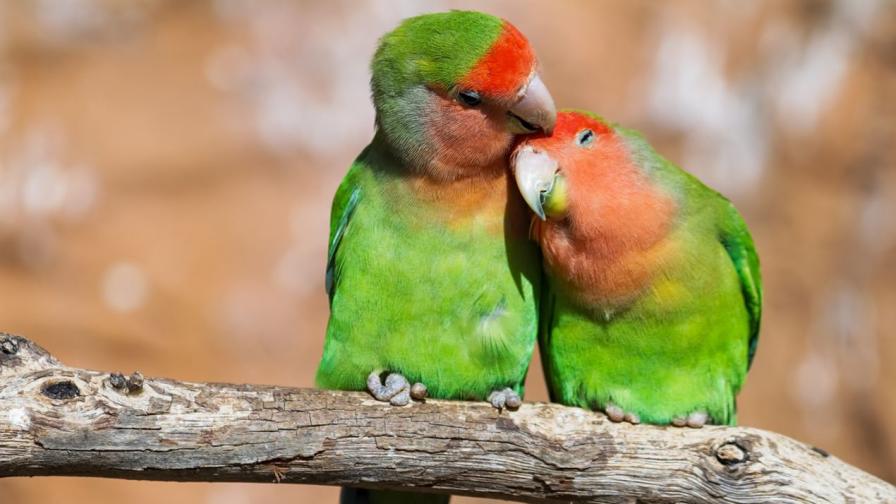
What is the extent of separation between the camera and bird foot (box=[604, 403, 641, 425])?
149 inches

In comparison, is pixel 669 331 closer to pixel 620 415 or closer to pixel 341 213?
pixel 620 415

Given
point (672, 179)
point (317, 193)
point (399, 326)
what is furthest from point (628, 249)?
point (317, 193)

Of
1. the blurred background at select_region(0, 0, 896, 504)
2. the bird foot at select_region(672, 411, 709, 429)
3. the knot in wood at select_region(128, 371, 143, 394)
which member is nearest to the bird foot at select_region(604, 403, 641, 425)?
the bird foot at select_region(672, 411, 709, 429)

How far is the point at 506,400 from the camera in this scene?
12.0 ft

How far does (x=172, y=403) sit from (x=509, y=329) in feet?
4.46

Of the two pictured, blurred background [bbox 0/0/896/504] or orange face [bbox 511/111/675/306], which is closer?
orange face [bbox 511/111/675/306]

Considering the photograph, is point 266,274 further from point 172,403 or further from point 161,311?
point 172,403

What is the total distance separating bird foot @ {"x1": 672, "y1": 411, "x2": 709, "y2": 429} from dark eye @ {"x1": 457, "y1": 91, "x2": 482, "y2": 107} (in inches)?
57.6

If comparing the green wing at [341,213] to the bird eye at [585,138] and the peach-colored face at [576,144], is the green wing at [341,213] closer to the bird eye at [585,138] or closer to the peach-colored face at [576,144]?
the peach-colored face at [576,144]

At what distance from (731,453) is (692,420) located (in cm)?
34

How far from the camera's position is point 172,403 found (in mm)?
3221

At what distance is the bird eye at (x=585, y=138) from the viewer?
150 inches

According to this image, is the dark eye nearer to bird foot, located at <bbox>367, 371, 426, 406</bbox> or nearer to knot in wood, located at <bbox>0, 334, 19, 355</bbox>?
bird foot, located at <bbox>367, 371, 426, 406</bbox>

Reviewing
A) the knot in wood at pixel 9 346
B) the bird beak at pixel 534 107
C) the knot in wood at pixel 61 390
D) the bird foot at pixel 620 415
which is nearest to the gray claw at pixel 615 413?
the bird foot at pixel 620 415
